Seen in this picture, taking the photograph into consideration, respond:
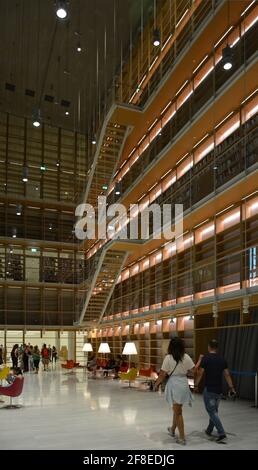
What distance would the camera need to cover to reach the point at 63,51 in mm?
25219

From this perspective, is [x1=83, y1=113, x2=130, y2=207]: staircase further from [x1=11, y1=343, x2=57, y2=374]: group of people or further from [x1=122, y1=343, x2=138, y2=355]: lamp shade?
[x1=122, y1=343, x2=138, y2=355]: lamp shade

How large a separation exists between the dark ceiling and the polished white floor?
16.0 meters

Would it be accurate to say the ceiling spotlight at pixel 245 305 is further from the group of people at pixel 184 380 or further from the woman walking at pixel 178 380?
the woman walking at pixel 178 380

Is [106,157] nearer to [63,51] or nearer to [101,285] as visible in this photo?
[63,51]

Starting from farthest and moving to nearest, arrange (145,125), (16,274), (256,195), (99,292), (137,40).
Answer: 1. (16,274)
2. (99,292)
3. (137,40)
4. (145,125)
5. (256,195)

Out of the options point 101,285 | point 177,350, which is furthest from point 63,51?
point 177,350

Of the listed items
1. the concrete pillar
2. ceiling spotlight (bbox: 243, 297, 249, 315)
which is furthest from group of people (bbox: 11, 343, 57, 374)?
ceiling spotlight (bbox: 243, 297, 249, 315)

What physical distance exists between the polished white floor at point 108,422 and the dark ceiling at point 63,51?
1596cm

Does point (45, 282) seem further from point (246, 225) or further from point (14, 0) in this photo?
point (246, 225)

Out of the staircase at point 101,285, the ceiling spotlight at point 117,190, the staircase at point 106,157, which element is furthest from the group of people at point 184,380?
the ceiling spotlight at point 117,190

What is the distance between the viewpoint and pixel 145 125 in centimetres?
2300

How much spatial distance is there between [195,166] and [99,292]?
10.6m

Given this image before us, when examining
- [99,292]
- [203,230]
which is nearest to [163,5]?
[203,230]

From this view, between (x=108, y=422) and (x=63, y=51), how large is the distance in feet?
66.0
